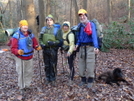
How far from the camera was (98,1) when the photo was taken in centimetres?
3091

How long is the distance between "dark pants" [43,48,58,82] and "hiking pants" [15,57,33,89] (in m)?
0.56

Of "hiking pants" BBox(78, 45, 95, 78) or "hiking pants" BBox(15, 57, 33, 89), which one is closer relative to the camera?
"hiking pants" BBox(15, 57, 33, 89)

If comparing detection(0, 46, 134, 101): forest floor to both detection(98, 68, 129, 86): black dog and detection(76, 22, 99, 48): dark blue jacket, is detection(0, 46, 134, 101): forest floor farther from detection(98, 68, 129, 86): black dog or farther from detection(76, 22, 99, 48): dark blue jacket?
detection(76, 22, 99, 48): dark blue jacket

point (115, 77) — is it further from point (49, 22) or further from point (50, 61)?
point (49, 22)

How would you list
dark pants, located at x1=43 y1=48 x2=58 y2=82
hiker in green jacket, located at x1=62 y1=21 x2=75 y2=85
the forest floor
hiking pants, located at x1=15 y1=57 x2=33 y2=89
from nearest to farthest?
the forest floor → hiking pants, located at x1=15 y1=57 x2=33 y2=89 → hiker in green jacket, located at x1=62 y1=21 x2=75 y2=85 → dark pants, located at x1=43 y1=48 x2=58 y2=82

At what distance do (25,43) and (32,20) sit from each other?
19.7 ft

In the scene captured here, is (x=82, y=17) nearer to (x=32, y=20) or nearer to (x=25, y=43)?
(x=25, y=43)

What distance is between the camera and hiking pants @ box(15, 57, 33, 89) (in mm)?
4730

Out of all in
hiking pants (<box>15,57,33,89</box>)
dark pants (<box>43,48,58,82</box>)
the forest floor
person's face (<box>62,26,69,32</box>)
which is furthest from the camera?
person's face (<box>62,26,69,32</box>)

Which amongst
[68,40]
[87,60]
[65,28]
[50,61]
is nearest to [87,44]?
[87,60]

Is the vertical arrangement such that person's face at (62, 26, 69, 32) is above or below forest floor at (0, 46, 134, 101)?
above

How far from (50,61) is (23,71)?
3.03 feet

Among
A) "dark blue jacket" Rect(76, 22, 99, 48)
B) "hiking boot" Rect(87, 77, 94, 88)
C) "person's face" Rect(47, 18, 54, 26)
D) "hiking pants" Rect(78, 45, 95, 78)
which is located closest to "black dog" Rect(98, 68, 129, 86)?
"hiking boot" Rect(87, 77, 94, 88)

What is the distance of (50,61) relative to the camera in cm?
518
